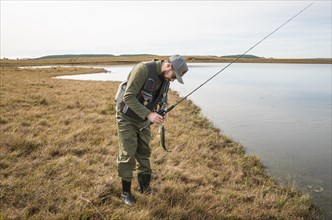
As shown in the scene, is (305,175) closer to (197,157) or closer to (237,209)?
(197,157)

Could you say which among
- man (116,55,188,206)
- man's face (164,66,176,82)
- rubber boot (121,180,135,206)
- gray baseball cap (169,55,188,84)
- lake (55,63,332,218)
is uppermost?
gray baseball cap (169,55,188,84)

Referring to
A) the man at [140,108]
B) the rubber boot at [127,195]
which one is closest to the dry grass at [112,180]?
the rubber boot at [127,195]

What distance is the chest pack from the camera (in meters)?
4.39

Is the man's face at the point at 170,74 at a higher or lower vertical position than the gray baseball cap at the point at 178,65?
lower

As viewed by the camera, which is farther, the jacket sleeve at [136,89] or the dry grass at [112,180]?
the dry grass at [112,180]

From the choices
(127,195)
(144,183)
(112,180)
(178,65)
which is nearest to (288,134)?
(144,183)

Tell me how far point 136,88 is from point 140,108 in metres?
0.30

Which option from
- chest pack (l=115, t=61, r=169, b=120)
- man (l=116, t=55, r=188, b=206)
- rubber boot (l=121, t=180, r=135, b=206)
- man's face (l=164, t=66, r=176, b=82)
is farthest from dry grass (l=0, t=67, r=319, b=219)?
man's face (l=164, t=66, r=176, b=82)

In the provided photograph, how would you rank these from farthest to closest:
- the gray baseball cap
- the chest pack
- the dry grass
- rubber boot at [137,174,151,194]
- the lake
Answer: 1. the lake
2. rubber boot at [137,174,151,194]
3. the dry grass
4. the chest pack
5. the gray baseball cap

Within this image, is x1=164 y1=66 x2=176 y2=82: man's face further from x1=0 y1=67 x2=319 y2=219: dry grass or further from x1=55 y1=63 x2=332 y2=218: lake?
x1=55 y1=63 x2=332 y2=218: lake

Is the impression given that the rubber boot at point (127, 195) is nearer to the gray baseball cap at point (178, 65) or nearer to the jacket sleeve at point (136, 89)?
the jacket sleeve at point (136, 89)

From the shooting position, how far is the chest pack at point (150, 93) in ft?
14.4

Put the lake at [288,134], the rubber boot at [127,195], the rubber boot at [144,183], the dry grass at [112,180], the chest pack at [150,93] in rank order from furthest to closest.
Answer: the lake at [288,134] → the rubber boot at [144,183] → the rubber boot at [127,195] → the dry grass at [112,180] → the chest pack at [150,93]

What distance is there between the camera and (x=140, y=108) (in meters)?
4.38
